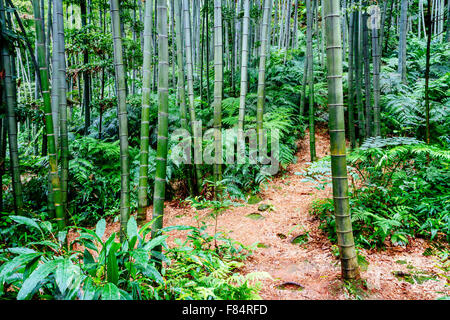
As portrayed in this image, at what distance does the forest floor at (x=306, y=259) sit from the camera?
183 cm

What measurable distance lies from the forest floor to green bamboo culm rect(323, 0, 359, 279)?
0.23 metres

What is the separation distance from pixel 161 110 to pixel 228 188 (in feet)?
7.62

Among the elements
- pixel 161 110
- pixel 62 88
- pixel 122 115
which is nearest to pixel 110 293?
pixel 161 110

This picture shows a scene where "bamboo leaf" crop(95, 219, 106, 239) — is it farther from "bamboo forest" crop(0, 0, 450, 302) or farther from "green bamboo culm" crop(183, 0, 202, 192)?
"green bamboo culm" crop(183, 0, 202, 192)

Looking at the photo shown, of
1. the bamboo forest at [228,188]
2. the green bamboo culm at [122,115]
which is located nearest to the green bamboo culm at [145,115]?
the bamboo forest at [228,188]

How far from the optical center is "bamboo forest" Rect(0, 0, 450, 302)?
5.50 feet

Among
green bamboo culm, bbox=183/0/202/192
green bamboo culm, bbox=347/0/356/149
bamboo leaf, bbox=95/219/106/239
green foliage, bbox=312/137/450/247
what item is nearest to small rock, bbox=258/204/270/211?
green foliage, bbox=312/137/450/247

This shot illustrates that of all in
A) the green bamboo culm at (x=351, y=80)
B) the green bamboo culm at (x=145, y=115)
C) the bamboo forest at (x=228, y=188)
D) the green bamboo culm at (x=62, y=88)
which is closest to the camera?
the bamboo forest at (x=228, y=188)

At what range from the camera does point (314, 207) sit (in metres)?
3.19

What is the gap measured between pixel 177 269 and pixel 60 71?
2.63m

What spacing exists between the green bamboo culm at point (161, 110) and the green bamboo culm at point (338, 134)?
3.81 ft

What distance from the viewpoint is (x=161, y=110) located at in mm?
1893

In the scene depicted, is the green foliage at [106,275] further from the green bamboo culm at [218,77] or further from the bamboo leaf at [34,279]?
the green bamboo culm at [218,77]

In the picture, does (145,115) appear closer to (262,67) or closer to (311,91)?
(262,67)
